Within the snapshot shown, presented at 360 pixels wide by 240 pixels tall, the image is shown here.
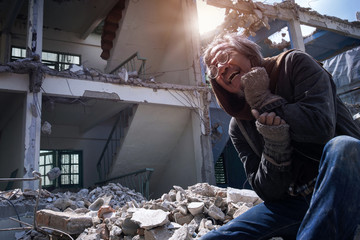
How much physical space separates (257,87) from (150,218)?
311 centimetres

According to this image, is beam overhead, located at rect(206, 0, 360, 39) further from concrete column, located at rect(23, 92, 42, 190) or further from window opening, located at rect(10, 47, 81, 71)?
window opening, located at rect(10, 47, 81, 71)

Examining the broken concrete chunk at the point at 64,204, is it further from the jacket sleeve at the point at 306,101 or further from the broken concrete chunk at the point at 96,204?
the jacket sleeve at the point at 306,101

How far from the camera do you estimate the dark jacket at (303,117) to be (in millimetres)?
1389

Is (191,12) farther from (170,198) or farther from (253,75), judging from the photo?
(253,75)

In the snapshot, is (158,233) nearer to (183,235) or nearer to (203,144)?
(183,235)

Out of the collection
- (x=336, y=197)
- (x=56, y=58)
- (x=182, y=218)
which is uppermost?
(x=56, y=58)

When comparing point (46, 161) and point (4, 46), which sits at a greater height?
point (4, 46)

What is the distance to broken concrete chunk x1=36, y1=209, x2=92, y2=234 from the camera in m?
4.89

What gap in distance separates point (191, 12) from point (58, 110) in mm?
5364

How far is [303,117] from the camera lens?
54.8 inches

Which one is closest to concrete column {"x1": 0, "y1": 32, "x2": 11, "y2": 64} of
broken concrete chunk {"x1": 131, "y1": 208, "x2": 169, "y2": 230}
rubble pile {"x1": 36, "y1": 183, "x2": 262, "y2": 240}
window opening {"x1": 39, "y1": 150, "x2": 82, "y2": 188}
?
window opening {"x1": 39, "y1": 150, "x2": 82, "y2": 188}

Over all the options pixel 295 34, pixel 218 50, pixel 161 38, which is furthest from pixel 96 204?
pixel 295 34

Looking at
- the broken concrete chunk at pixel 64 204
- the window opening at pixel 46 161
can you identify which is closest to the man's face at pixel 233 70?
the broken concrete chunk at pixel 64 204

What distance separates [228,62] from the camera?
5.82ft
